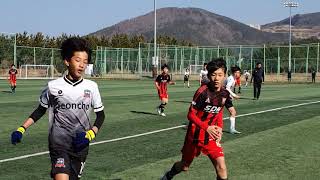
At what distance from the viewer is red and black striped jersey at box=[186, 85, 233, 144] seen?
6.79m

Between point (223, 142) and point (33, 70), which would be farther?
point (33, 70)

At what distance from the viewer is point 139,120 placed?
17.0 m

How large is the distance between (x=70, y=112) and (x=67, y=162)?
488mm

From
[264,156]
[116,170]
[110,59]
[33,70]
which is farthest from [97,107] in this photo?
[110,59]

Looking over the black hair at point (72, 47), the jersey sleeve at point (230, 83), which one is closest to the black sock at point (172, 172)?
the black hair at point (72, 47)

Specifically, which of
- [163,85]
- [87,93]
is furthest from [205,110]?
[163,85]

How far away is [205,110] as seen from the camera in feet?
22.5

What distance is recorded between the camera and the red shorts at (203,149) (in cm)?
678

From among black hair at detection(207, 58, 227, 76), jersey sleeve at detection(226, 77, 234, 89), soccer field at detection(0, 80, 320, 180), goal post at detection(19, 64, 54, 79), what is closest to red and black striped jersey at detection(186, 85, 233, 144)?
black hair at detection(207, 58, 227, 76)

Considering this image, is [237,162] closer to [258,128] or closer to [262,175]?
[262,175]

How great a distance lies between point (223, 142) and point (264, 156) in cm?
200

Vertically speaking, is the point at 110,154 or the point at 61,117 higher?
the point at 61,117

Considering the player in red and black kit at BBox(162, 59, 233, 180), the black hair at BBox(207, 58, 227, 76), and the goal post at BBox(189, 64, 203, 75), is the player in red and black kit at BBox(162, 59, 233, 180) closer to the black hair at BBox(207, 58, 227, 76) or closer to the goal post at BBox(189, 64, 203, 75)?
the black hair at BBox(207, 58, 227, 76)

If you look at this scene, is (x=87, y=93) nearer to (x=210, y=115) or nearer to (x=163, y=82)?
(x=210, y=115)
